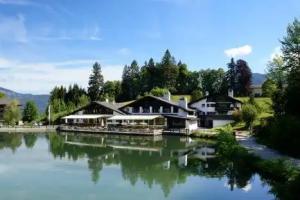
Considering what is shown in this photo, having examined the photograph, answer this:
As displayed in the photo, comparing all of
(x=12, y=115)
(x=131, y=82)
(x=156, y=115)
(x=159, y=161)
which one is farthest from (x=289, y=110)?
(x=131, y=82)

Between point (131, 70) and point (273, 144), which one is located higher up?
point (131, 70)

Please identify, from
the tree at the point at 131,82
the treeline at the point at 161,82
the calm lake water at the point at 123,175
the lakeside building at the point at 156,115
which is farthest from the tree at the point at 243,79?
the calm lake water at the point at 123,175

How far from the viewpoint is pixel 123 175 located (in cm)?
2175

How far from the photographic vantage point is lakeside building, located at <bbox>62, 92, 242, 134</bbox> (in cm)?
5134

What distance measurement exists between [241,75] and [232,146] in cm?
5395

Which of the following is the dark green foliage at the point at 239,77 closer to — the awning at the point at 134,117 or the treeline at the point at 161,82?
the treeline at the point at 161,82

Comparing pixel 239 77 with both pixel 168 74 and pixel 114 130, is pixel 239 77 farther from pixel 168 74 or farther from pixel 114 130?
pixel 114 130

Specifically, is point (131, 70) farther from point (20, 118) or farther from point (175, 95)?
point (20, 118)

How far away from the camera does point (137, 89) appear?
86062 mm

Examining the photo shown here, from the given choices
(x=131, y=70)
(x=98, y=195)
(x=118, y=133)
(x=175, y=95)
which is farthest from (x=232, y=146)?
(x=131, y=70)

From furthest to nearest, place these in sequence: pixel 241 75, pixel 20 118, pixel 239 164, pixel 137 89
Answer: pixel 137 89
pixel 241 75
pixel 20 118
pixel 239 164

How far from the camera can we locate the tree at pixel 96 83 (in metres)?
86.7

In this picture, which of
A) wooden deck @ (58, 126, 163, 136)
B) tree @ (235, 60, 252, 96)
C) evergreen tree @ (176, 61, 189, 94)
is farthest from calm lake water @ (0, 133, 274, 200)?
evergreen tree @ (176, 61, 189, 94)

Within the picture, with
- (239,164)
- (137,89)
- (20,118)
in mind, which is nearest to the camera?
(239,164)
